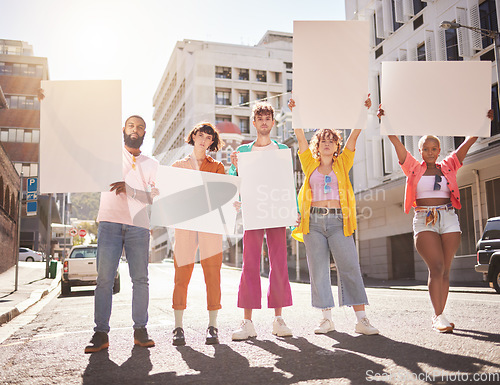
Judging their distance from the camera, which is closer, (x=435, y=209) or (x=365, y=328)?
(x=365, y=328)

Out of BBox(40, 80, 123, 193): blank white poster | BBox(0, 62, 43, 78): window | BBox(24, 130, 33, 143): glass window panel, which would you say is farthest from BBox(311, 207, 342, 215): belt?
BBox(0, 62, 43, 78): window

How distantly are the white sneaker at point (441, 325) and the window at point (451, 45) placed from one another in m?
17.7

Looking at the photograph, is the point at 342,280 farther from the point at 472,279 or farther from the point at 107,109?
the point at 472,279

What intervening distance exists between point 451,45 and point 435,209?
17.7 m

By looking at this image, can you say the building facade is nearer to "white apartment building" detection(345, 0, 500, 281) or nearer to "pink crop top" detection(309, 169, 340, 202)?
"white apartment building" detection(345, 0, 500, 281)

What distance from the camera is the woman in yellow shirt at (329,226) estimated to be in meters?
4.93

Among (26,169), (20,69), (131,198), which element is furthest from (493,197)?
(20,69)

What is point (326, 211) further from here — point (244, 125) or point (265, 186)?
point (244, 125)

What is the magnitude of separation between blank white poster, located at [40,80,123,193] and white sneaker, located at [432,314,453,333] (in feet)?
10.1

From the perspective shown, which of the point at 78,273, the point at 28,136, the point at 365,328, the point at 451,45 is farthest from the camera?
the point at 28,136

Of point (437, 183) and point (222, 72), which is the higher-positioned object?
point (222, 72)

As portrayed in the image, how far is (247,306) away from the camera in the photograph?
488cm

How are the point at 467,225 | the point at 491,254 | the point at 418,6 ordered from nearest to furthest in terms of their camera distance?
the point at 491,254, the point at 467,225, the point at 418,6

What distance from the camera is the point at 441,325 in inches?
185
